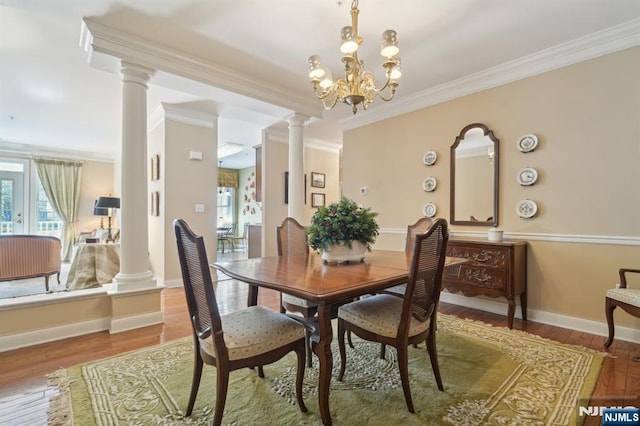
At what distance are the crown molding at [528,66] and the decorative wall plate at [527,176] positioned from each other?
0.99 metres

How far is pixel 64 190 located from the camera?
7.20 metres

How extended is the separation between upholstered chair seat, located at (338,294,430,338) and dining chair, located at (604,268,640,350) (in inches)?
65.5

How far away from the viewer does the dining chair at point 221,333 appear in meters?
1.37

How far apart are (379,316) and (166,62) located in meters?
2.95

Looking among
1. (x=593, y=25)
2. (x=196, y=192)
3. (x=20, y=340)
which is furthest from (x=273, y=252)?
(x=593, y=25)

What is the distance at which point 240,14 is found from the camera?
235 cm

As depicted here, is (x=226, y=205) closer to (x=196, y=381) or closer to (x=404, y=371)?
(x=196, y=381)

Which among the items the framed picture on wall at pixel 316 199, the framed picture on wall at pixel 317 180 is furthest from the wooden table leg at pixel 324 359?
the framed picture on wall at pixel 317 180

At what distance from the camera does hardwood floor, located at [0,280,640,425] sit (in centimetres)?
171

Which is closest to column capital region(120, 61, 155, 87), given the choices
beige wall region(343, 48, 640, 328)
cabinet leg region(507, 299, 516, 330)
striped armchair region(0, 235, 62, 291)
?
striped armchair region(0, 235, 62, 291)

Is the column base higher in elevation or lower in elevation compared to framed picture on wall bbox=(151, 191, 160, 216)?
lower

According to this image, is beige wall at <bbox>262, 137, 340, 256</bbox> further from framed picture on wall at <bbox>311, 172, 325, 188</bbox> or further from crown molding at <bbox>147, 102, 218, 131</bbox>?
crown molding at <bbox>147, 102, 218, 131</bbox>

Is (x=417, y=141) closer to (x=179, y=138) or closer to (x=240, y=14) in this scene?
(x=240, y=14)

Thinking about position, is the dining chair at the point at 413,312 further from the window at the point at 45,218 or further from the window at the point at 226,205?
the window at the point at 226,205
